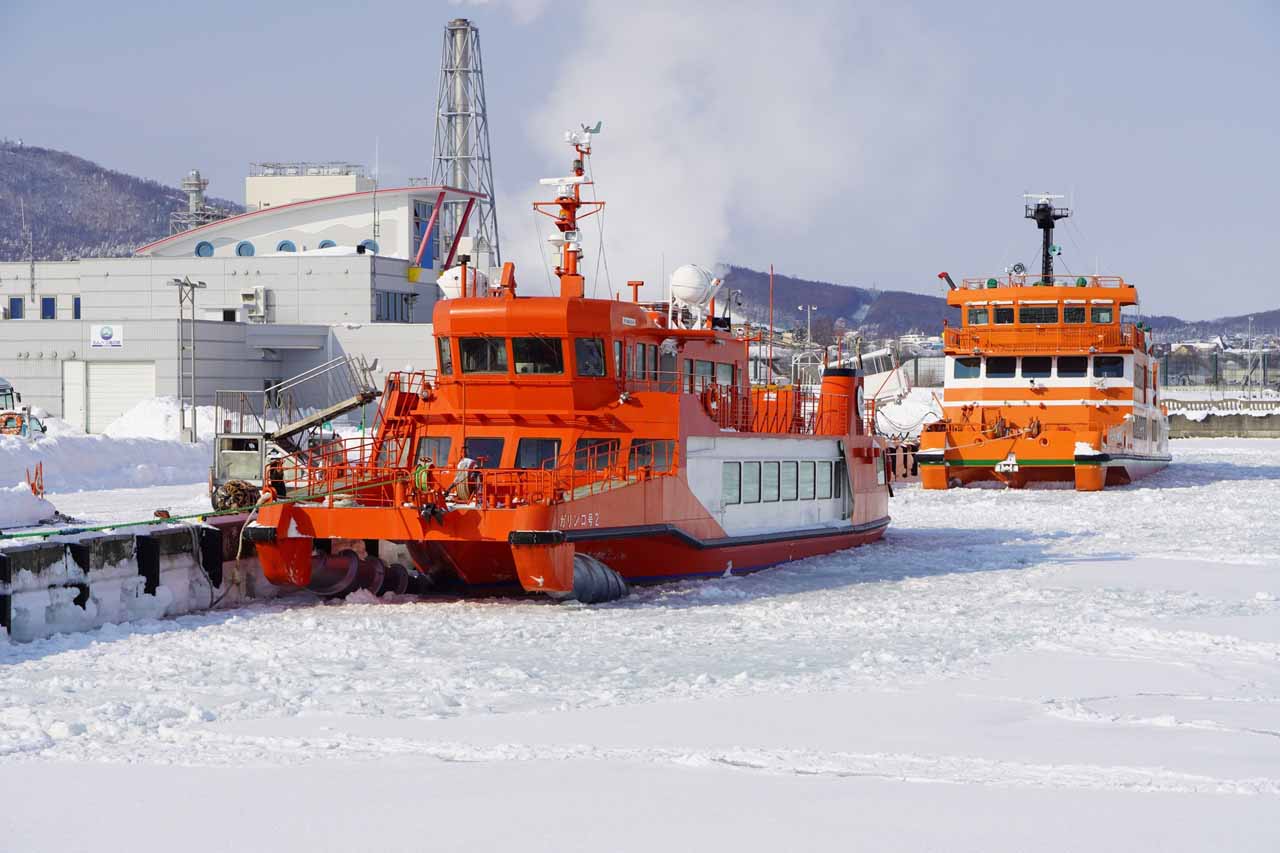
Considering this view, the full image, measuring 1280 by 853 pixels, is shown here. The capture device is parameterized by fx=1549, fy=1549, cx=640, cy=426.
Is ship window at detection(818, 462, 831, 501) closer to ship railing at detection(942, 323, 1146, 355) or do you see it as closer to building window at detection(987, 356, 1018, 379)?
ship railing at detection(942, 323, 1146, 355)

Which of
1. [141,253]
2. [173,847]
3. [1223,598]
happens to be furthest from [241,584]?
[141,253]

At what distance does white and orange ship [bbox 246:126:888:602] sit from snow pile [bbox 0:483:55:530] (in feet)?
16.4

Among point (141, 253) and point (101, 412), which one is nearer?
point (101, 412)

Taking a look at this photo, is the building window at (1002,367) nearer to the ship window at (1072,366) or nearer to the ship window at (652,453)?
the ship window at (1072,366)

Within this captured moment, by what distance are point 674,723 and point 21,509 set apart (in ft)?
47.2

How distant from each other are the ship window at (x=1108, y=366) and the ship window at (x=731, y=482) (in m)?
21.3

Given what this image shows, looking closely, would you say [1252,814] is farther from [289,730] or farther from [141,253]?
[141,253]

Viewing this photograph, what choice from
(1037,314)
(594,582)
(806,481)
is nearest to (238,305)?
(1037,314)

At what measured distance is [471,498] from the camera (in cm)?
1675

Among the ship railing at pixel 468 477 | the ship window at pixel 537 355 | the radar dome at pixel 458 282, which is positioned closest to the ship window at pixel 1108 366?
the radar dome at pixel 458 282

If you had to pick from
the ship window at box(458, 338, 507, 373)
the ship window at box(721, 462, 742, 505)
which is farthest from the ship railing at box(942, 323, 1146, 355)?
the ship window at box(458, 338, 507, 373)

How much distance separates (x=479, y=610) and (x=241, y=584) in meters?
3.00

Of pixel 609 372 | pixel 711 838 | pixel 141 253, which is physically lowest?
pixel 711 838

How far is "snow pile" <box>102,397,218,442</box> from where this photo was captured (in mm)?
48531
